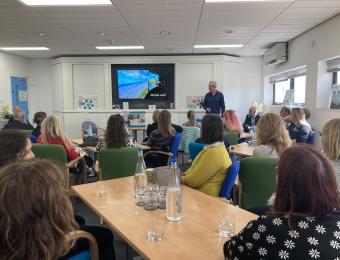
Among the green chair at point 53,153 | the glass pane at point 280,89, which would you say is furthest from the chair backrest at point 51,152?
the glass pane at point 280,89

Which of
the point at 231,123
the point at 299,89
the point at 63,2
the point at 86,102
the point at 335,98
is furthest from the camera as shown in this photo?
the point at 86,102

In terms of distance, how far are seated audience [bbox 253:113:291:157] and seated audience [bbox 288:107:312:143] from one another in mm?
1991

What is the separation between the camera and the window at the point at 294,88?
23.6 feet

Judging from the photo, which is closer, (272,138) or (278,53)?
(272,138)

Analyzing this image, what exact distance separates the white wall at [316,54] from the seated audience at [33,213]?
5.17 m

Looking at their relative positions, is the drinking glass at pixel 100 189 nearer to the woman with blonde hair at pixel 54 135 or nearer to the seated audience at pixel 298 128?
the woman with blonde hair at pixel 54 135

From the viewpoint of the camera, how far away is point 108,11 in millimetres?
4707

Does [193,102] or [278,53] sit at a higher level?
[278,53]

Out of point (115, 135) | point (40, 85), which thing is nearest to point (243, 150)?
point (115, 135)

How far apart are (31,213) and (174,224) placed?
2.60 ft

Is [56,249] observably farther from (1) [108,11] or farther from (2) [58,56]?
(2) [58,56]

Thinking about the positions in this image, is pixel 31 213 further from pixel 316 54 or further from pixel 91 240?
pixel 316 54

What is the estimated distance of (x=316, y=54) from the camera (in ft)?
19.1

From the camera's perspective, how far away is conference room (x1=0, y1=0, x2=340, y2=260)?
1.12 meters
